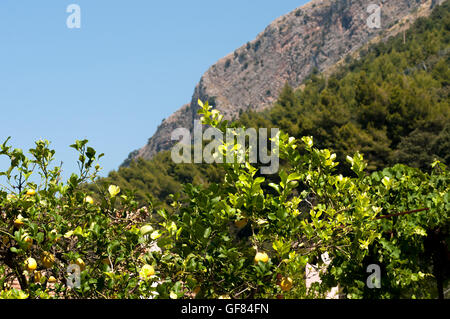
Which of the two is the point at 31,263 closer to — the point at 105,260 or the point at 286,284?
the point at 105,260

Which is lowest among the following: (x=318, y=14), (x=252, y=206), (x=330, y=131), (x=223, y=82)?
(x=252, y=206)

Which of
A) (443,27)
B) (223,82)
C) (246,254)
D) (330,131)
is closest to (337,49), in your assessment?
(223,82)

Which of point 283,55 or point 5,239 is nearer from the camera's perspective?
point 5,239

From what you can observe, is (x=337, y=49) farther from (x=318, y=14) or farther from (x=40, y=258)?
(x=40, y=258)

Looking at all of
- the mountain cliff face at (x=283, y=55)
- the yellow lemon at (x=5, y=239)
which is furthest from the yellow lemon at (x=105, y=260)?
the mountain cliff face at (x=283, y=55)

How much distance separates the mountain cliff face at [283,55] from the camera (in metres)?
127

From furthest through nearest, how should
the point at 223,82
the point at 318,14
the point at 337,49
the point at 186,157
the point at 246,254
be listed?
1. the point at 223,82
2. the point at 318,14
3. the point at 337,49
4. the point at 186,157
5. the point at 246,254

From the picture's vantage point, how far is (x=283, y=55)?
138 m

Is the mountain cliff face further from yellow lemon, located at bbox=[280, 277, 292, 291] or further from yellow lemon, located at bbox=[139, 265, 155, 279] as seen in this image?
yellow lemon, located at bbox=[139, 265, 155, 279]

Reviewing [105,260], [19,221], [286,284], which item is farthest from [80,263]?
[286,284]

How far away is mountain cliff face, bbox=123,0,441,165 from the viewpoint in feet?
416

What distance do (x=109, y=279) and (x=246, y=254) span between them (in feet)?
2.77

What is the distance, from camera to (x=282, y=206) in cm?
311

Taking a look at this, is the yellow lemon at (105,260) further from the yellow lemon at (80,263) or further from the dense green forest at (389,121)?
the dense green forest at (389,121)
